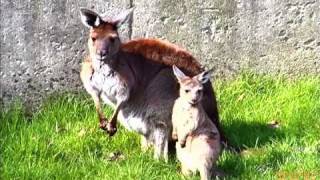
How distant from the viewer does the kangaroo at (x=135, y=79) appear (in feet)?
24.3

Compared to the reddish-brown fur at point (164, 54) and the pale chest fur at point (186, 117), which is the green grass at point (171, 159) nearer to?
the pale chest fur at point (186, 117)

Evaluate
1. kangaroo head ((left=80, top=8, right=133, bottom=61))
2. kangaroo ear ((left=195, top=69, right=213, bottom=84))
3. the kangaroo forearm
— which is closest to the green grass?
the kangaroo forearm

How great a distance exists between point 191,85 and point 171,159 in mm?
684

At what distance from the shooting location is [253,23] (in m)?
8.57

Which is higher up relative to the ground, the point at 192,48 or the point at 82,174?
the point at 192,48

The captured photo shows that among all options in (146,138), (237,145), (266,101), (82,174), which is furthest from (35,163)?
(266,101)

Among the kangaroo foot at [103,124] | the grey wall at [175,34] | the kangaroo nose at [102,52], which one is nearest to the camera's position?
the kangaroo nose at [102,52]

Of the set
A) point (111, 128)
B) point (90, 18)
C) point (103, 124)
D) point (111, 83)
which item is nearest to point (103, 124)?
point (103, 124)

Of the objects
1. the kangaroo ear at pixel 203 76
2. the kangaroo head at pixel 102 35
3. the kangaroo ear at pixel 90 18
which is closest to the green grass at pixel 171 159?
the kangaroo ear at pixel 203 76

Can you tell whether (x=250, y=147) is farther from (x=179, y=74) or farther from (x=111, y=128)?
(x=111, y=128)

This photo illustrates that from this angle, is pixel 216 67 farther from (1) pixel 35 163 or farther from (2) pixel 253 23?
(1) pixel 35 163

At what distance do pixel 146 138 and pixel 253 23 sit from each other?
1.58 metres

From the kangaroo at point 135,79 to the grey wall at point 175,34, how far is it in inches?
29.8

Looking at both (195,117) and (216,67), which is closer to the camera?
(195,117)
